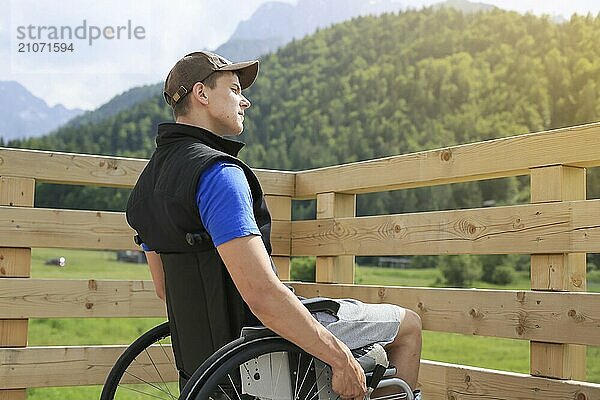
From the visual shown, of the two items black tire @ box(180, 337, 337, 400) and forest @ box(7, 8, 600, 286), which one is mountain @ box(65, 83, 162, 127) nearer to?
forest @ box(7, 8, 600, 286)

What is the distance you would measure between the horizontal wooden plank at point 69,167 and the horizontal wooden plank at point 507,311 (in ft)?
3.23

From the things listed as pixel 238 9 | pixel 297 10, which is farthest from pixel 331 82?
pixel 238 9

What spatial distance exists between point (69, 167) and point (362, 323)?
1.52m

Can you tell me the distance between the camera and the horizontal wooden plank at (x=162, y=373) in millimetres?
2584

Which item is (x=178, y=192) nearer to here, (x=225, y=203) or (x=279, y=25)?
(x=225, y=203)

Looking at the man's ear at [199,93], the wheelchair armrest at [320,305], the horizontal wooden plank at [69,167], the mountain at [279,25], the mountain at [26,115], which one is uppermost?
the mountain at [279,25]

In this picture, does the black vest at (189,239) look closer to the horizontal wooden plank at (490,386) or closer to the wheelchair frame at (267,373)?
the wheelchair frame at (267,373)

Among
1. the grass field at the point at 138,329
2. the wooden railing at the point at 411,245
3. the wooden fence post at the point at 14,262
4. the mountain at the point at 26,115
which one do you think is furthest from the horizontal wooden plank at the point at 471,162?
the mountain at the point at 26,115

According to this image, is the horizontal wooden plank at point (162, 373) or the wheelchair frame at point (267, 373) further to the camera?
the horizontal wooden plank at point (162, 373)

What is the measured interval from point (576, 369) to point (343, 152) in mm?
12696

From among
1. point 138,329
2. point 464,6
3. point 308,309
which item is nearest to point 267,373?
point 308,309

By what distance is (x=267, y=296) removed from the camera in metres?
1.80

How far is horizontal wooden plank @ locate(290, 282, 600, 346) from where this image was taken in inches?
95.3

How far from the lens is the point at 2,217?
120 inches
